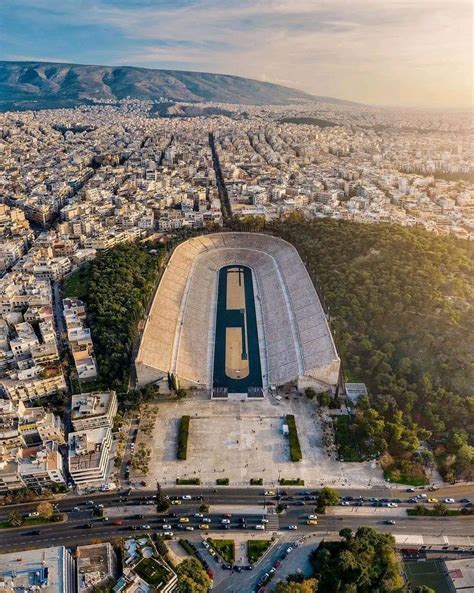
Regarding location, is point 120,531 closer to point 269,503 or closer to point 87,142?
point 269,503

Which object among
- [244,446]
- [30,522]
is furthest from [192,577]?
[30,522]

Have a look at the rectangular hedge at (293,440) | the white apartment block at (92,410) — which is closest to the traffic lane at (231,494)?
the rectangular hedge at (293,440)

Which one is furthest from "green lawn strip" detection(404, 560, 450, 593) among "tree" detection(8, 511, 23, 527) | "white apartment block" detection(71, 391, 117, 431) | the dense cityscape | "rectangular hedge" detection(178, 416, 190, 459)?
"tree" detection(8, 511, 23, 527)

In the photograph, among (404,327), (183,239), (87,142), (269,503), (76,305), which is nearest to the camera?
(269,503)

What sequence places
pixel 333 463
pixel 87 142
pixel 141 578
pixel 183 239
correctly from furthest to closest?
pixel 87 142 → pixel 183 239 → pixel 333 463 → pixel 141 578

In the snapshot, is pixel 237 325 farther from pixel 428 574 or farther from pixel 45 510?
pixel 428 574

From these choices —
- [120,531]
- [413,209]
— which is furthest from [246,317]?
[413,209]
